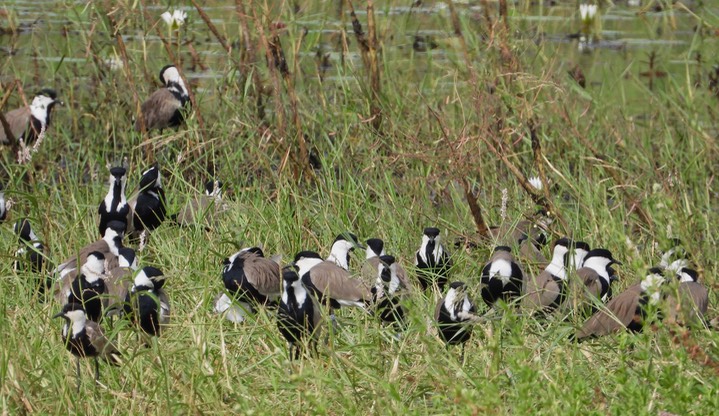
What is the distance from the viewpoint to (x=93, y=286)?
518 cm

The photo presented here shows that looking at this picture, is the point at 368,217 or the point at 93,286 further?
the point at 368,217

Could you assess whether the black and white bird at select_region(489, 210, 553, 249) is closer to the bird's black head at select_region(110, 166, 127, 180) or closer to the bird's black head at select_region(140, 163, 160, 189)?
the bird's black head at select_region(140, 163, 160, 189)

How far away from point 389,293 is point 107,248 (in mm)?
1551

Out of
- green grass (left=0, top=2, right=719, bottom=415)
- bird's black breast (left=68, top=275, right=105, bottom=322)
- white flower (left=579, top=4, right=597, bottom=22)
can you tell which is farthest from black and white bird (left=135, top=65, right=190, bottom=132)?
white flower (left=579, top=4, right=597, bottom=22)

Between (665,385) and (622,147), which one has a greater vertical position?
(665,385)

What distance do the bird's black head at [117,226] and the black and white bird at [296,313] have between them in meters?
1.35

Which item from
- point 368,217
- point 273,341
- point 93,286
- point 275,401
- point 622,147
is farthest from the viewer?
point 622,147

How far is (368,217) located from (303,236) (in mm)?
356

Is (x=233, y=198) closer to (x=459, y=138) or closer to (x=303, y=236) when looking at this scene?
(x=303, y=236)

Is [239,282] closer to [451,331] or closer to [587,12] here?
[451,331]

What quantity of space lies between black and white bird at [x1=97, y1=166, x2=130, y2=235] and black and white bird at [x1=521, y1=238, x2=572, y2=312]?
202cm

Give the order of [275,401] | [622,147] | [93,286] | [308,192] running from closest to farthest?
[275,401]
[93,286]
[308,192]
[622,147]

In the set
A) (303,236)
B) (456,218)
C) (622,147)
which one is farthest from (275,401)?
(622,147)

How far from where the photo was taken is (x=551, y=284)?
17.9 ft
